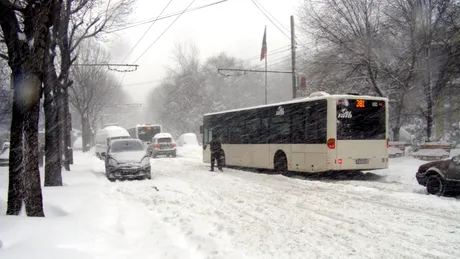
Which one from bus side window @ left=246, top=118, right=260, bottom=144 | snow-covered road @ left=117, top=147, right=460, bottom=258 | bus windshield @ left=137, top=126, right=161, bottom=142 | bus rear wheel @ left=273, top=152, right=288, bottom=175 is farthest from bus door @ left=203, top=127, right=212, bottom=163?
bus windshield @ left=137, top=126, right=161, bottom=142

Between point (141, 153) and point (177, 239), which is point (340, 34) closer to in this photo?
point (141, 153)

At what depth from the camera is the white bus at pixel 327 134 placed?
13758 mm

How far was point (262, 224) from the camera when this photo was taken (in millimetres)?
7355

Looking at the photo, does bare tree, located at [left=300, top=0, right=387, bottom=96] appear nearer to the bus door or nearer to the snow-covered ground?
the bus door

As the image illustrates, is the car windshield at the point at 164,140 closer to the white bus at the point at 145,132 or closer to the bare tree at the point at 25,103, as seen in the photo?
the white bus at the point at 145,132

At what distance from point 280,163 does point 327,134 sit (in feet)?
10.7

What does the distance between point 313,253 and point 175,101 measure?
63012 mm

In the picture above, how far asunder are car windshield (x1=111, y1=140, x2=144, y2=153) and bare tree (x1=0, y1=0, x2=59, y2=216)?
9.48 meters

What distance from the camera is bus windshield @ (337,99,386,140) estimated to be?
1385cm

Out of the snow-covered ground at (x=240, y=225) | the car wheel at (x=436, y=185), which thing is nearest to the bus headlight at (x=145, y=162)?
the snow-covered ground at (x=240, y=225)

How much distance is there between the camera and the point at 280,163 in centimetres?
1652

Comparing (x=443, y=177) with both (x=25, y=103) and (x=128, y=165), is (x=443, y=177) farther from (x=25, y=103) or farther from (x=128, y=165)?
(x=128, y=165)

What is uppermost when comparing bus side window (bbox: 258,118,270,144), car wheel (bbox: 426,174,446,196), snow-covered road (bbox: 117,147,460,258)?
bus side window (bbox: 258,118,270,144)

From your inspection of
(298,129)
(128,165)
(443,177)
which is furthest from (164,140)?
(443,177)
